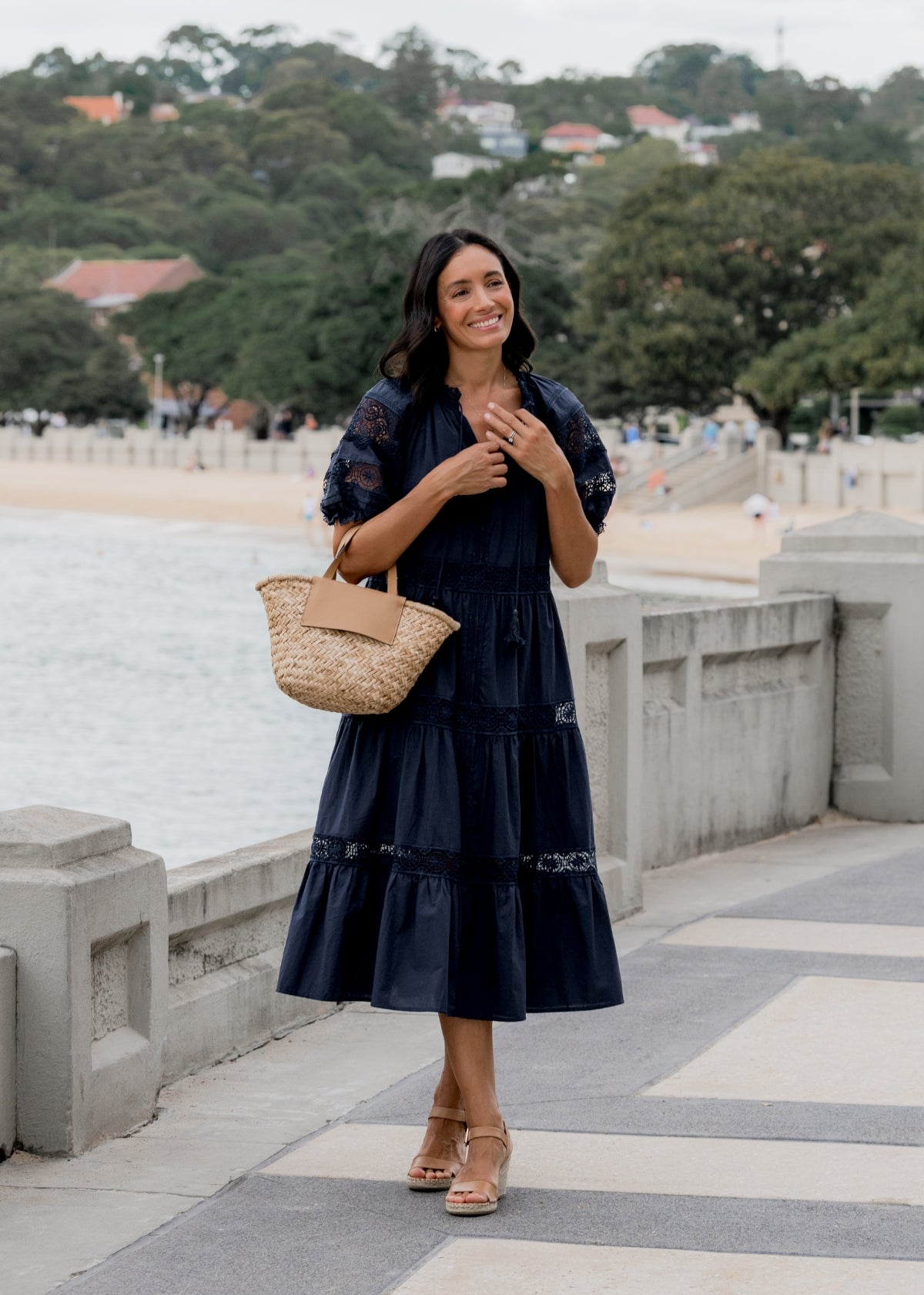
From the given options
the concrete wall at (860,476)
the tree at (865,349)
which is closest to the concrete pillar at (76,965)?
the concrete wall at (860,476)

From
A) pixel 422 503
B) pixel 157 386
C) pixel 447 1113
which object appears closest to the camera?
pixel 422 503

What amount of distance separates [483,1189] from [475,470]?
4.37ft

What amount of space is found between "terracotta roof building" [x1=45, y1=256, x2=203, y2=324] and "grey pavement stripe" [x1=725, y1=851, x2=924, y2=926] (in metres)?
106

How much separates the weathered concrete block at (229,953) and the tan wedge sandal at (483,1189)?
44.2 inches

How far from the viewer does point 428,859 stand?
3.67 m

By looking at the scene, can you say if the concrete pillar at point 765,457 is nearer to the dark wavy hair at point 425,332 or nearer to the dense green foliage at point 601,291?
the dense green foliage at point 601,291

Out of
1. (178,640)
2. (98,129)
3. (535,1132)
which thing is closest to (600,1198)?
(535,1132)

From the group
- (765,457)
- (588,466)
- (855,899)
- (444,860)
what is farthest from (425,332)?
(765,457)

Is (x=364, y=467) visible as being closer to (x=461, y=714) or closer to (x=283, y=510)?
(x=461, y=714)

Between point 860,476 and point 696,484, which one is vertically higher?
point 860,476

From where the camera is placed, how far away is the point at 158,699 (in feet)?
91.9

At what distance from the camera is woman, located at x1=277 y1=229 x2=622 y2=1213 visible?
3670mm

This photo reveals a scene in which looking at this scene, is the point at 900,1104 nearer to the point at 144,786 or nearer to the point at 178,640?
the point at 144,786

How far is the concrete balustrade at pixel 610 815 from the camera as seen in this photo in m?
4.01
